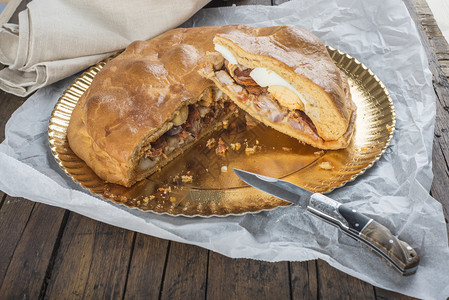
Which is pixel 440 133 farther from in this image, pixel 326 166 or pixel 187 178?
pixel 187 178

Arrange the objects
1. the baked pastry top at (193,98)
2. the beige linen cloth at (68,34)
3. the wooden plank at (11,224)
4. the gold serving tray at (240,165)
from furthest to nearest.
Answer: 1. the beige linen cloth at (68,34)
2. the baked pastry top at (193,98)
3. the gold serving tray at (240,165)
4. the wooden plank at (11,224)

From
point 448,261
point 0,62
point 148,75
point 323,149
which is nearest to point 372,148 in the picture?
point 323,149

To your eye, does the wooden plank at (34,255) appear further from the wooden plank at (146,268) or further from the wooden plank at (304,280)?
the wooden plank at (304,280)

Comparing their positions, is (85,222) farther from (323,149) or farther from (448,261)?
(448,261)

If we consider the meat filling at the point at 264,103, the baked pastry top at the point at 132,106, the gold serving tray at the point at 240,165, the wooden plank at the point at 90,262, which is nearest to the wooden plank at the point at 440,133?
the gold serving tray at the point at 240,165

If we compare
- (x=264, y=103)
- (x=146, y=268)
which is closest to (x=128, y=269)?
(x=146, y=268)

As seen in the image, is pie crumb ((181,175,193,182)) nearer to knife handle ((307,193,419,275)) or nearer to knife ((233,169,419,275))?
knife ((233,169,419,275))

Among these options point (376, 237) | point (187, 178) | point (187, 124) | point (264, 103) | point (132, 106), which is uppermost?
point (132, 106)
